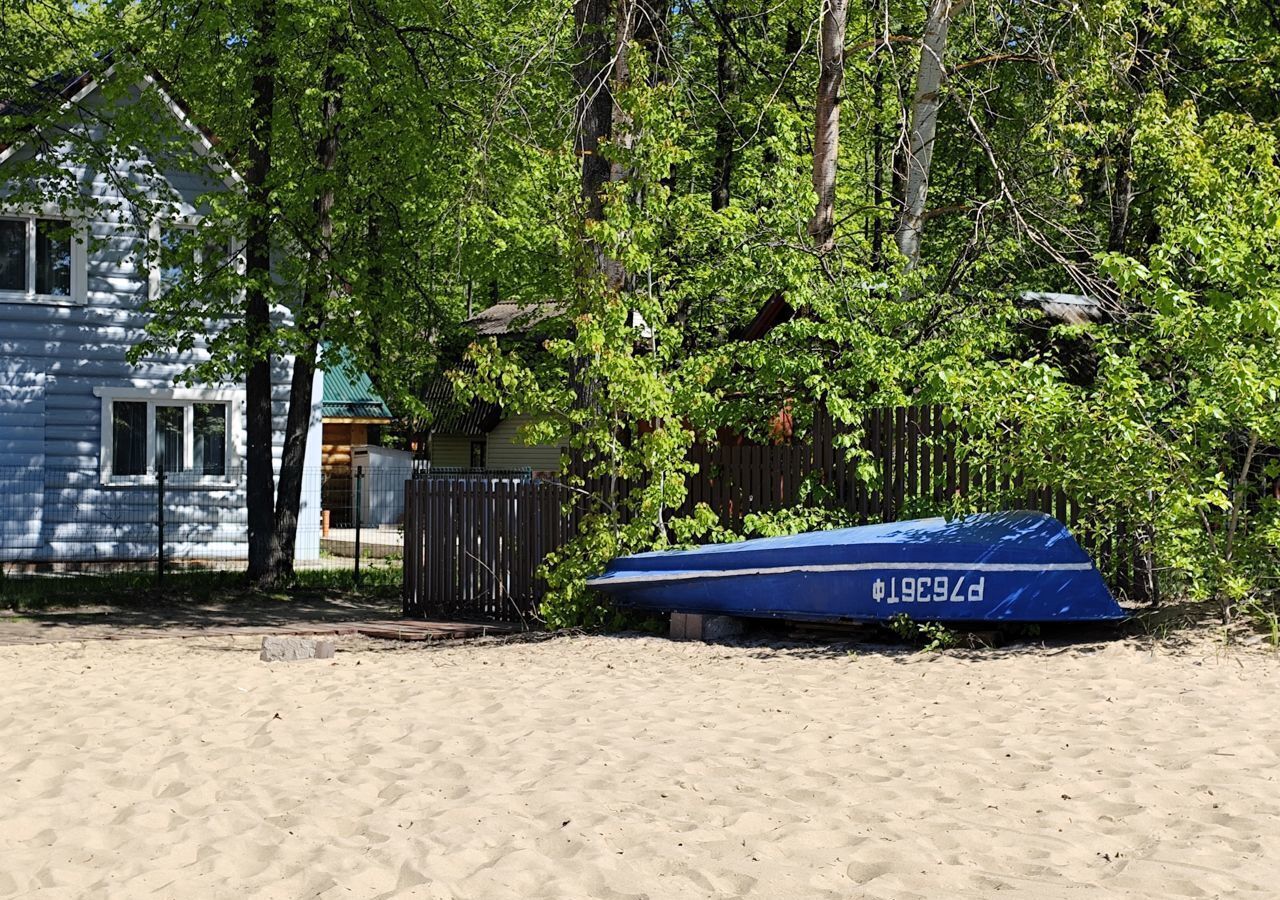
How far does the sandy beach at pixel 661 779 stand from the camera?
5.32 metres

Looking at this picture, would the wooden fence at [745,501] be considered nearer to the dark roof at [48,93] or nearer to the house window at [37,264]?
the dark roof at [48,93]

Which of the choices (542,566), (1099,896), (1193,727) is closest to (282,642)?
(542,566)

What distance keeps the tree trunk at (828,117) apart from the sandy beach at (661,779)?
21.3 ft

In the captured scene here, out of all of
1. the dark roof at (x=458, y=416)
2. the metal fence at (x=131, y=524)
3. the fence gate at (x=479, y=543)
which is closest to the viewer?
the fence gate at (x=479, y=543)

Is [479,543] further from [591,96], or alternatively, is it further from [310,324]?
[310,324]

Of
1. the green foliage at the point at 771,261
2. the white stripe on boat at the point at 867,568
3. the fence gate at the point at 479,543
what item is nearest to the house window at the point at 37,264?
the green foliage at the point at 771,261

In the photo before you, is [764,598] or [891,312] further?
[891,312]

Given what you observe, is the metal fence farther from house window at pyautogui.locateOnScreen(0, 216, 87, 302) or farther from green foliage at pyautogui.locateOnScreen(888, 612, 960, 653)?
green foliage at pyautogui.locateOnScreen(888, 612, 960, 653)

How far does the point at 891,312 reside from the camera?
13.9 metres

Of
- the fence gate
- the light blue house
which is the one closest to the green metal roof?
the light blue house

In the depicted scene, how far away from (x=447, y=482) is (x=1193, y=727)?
29.7 feet

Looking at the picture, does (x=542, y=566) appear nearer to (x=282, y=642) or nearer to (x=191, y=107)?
(x=282, y=642)

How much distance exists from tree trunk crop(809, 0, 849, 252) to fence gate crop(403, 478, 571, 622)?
14.1 feet

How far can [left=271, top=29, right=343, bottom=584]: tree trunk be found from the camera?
62.7ft
